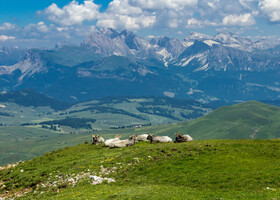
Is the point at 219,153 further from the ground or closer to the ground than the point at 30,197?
further from the ground

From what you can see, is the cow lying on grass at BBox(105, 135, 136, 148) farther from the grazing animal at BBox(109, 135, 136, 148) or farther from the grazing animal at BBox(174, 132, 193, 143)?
the grazing animal at BBox(174, 132, 193, 143)

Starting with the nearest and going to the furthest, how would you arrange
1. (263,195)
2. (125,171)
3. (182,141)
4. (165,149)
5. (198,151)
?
1. (263,195)
2. (125,171)
3. (198,151)
4. (165,149)
5. (182,141)

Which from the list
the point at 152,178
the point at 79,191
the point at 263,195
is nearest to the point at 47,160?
the point at 79,191

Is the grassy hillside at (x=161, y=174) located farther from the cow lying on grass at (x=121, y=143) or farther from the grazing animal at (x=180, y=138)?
the grazing animal at (x=180, y=138)

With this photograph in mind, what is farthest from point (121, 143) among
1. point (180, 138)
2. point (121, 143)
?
point (180, 138)

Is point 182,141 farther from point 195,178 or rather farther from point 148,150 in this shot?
point 195,178

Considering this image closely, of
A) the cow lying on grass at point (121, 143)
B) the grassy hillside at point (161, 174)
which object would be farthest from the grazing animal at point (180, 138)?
the grassy hillside at point (161, 174)

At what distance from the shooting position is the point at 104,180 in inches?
1740

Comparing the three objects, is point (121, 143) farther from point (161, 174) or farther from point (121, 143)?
point (161, 174)

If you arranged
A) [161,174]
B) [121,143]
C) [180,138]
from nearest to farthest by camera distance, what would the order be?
[161,174] → [180,138] → [121,143]

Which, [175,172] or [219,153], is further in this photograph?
[219,153]

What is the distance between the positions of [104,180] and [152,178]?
7335 mm

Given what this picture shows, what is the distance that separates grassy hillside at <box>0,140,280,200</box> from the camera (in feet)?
112

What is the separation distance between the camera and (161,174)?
43375mm
